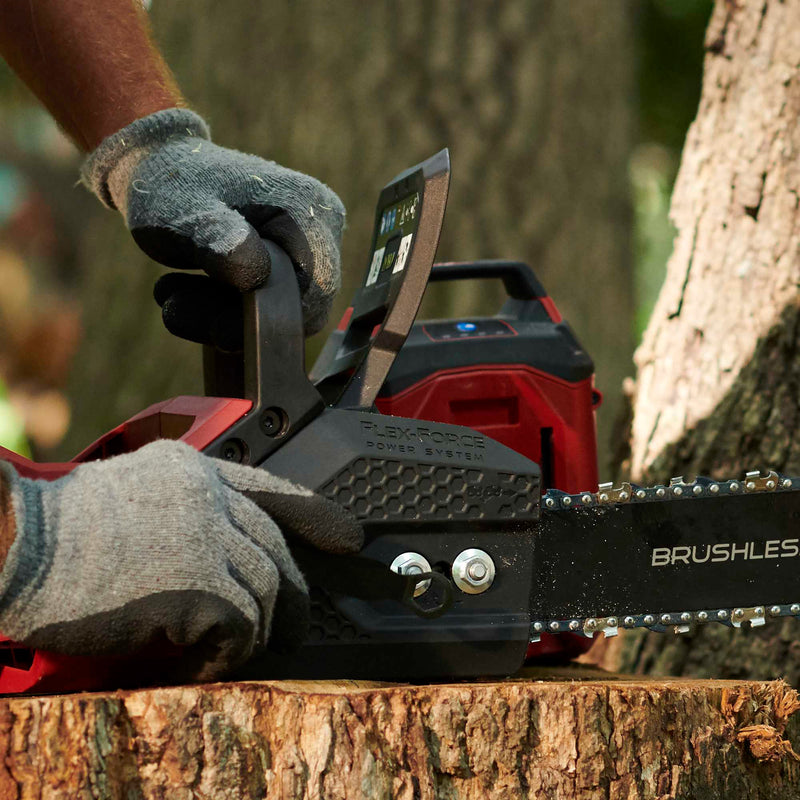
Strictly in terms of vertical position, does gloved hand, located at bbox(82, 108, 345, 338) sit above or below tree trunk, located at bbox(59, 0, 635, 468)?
below

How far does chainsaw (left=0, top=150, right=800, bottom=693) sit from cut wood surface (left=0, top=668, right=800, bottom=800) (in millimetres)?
104

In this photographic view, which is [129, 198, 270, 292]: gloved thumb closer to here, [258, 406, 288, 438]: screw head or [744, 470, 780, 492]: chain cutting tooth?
[258, 406, 288, 438]: screw head

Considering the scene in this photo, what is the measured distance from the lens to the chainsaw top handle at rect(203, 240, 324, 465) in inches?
58.6

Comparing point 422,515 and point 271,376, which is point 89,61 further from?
point 422,515

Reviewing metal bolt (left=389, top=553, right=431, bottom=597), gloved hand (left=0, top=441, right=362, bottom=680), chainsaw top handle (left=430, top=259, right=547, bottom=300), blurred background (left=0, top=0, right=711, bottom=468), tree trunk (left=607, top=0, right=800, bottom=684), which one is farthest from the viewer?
blurred background (left=0, top=0, right=711, bottom=468)

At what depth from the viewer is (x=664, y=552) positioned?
65.3 inches

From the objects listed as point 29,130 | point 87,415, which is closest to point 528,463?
point 87,415

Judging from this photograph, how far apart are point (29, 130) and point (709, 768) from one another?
35.8 ft

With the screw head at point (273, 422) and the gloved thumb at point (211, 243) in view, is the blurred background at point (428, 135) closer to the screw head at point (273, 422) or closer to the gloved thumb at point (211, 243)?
the gloved thumb at point (211, 243)

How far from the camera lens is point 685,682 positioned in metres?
1.62

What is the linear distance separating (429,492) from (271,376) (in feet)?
0.87

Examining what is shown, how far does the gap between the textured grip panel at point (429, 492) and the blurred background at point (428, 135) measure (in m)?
2.06

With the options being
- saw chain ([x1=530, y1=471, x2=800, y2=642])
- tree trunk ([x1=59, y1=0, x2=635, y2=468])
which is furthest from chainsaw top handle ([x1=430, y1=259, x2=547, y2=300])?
tree trunk ([x1=59, y1=0, x2=635, y2=468])

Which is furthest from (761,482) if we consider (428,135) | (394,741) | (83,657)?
(428,135)
